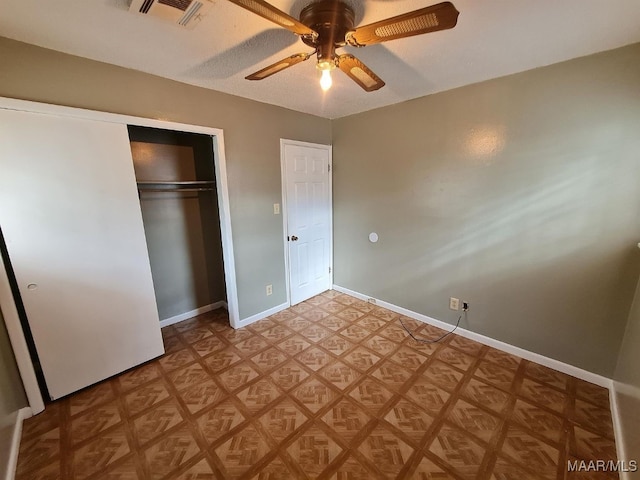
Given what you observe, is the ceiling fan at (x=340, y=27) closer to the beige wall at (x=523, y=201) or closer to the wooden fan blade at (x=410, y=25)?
the wooden fan blade at (x=410, y=25)

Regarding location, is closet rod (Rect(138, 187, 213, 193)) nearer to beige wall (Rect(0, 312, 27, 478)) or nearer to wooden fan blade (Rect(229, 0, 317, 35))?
beige wall (Rect(0, 312, 27, 478))

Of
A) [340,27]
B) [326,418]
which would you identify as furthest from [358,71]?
[326,418]

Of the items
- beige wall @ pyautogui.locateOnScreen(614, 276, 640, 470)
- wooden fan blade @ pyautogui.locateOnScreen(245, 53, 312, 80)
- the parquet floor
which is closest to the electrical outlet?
the parquet floor

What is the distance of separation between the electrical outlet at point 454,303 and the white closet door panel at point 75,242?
288 cm

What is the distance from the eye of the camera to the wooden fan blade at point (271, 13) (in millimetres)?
934

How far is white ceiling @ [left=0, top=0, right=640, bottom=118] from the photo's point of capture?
1.30 meters

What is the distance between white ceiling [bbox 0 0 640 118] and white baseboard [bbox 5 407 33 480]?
A: 7.82ft

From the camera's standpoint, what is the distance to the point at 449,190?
8.39 feet

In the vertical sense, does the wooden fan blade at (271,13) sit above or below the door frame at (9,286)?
above

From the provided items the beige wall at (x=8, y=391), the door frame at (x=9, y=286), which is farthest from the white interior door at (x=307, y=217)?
the beige wall at (x=8, y=391)

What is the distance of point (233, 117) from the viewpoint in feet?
8.35

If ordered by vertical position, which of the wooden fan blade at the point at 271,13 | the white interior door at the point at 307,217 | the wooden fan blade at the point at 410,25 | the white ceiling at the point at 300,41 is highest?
the white ceiling at the point at 300,41

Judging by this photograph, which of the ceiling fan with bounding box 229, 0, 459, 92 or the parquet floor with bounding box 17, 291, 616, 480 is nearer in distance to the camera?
the ceiling fan with bounding box 229, 0, 459, 92

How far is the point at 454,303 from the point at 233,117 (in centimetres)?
292
